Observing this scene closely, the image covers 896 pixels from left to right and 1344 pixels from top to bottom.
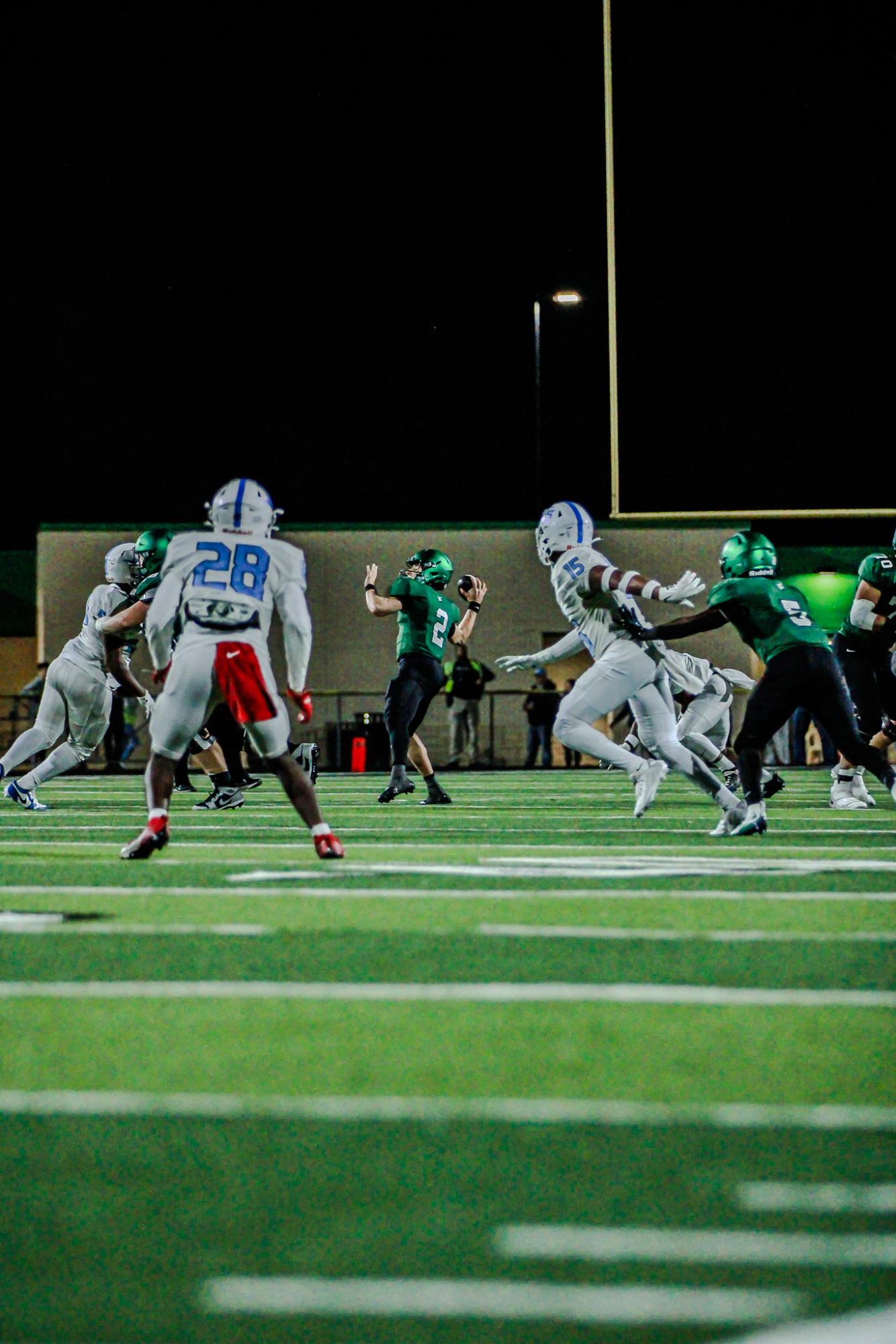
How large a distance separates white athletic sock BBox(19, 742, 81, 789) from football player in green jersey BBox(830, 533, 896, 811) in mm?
5908

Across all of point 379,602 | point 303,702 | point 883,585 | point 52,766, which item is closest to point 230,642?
point 303,702

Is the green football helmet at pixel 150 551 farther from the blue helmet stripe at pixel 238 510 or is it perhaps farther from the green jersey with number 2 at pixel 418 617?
the blue helmet stripe at pixel 238 510

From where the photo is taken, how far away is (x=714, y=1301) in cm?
198

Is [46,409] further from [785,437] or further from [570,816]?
[570,816]

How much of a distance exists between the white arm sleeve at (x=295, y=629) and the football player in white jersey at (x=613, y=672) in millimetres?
2789

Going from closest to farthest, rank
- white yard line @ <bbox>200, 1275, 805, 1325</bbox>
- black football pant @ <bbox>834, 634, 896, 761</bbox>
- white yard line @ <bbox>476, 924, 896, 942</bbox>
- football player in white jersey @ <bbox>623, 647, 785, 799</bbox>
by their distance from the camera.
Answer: white yard line @ <bbox>200, 1275, 805, 1325</bbox>
white yard line @ <bbox>476, 924, 896, 942</bbox>
black football pant @ <bbox>834, 634, 896, 761</bbox>
football player in white jersey @ <bbox>623, 647, 785, 799</bbox>

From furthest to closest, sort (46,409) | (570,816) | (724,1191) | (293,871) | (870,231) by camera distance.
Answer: (46,409), (870,231), (570,816), (293,871), (724,1191)

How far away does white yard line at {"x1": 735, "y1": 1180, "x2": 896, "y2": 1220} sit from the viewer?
2287mm

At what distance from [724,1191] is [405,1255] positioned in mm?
557

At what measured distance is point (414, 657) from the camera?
1283cm

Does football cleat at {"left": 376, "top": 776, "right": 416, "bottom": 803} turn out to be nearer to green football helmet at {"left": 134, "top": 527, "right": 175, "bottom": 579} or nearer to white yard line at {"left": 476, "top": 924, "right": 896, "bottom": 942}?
green football helmet at {"left": 134, "top": 527, "right": 175, "bottom": 579}

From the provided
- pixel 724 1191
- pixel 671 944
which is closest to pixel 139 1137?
pixel 724 1191

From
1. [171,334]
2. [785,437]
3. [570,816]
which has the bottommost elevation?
[570,816]

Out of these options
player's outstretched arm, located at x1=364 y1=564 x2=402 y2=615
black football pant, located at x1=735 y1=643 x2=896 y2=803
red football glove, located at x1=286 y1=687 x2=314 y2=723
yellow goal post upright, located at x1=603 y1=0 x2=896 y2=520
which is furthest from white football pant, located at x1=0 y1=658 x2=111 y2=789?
yellow goal post upright, located at x1=603 y1=0 x2=896 y2=520
